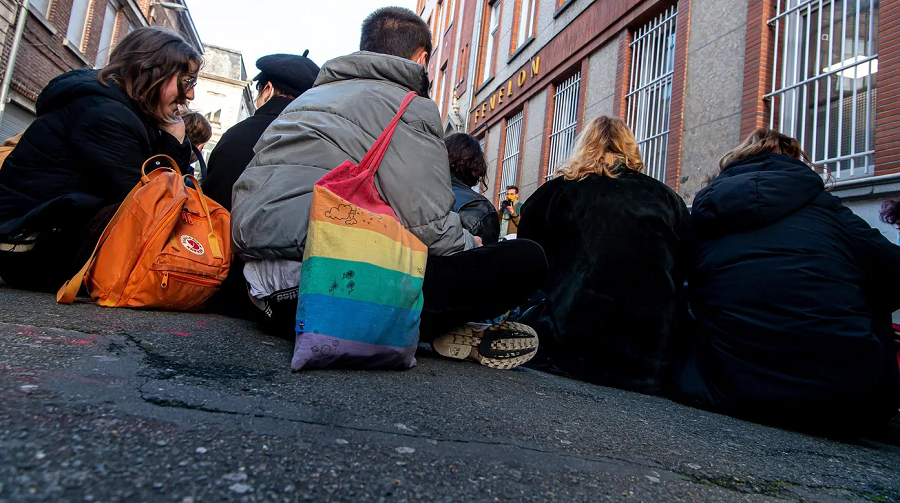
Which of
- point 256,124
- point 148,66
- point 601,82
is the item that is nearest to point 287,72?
point 256,124

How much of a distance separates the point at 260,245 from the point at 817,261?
229 centimetres

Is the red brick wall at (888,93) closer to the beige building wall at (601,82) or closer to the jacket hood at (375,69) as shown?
the beige building wall at (601,82)

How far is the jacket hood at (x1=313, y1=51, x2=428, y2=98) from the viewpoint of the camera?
228cm

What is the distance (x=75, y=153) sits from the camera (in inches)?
106

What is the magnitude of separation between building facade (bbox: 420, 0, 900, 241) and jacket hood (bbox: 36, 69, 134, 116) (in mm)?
4828

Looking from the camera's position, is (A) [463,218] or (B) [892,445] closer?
(B) [892,445]

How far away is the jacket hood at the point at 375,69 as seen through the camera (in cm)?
228

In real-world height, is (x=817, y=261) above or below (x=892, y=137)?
below

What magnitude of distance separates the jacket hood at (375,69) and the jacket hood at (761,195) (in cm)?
151

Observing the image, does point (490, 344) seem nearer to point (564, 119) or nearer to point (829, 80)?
point (829, 80)

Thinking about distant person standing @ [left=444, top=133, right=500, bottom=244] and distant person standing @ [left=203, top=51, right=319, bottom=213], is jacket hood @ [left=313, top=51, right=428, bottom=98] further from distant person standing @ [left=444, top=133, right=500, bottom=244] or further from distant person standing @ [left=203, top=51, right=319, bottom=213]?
distant person standing @ [left=444, top=133, right=500, bottom=244]

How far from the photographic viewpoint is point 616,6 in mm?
8992

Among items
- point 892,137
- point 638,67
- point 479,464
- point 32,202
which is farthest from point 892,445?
point 638,67

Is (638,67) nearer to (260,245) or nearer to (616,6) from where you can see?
(616,6)
